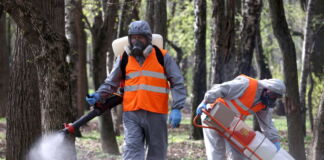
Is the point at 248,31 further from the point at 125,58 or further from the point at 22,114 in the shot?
the point at 22,114

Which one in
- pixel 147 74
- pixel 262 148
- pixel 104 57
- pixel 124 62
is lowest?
pixel 262 148

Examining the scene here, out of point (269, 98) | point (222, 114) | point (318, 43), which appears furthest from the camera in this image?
point (318, 43)

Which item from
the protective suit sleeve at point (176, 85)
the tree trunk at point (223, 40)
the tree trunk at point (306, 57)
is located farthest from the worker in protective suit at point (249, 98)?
the tree trunk at point (306, 57)

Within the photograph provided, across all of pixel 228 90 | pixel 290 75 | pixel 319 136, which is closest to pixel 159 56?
pixel 228 90

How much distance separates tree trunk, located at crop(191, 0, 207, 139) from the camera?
552 inches

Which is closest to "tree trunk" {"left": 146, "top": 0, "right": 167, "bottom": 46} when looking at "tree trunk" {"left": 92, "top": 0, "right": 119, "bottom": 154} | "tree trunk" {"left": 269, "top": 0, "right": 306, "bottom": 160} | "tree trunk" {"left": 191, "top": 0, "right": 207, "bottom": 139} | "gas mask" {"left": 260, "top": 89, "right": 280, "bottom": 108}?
"tree trunk" {"left": 92, "top": 0, "right": 119, "bottom": 154}

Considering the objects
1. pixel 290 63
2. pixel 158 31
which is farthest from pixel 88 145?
pixel 290 63

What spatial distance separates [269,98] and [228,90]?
0.55 metres

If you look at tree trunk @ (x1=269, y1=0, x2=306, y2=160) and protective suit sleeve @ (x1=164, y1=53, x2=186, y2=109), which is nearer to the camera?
protective suit sleeve @ (x1=164, y1=53, x2=186, y2=109)

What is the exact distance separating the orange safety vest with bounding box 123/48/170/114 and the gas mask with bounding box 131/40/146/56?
115mm

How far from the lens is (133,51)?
6.34 metres

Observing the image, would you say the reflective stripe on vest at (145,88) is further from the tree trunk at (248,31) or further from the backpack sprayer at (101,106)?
the tree trunk at (248,31)

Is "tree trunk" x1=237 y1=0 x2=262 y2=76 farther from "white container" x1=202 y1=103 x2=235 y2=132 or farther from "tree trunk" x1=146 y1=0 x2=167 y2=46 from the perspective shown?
"white container" x1=202 y1=103 x2=235 y2=132

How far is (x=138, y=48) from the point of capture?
6289 millimetres
